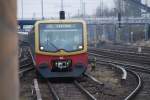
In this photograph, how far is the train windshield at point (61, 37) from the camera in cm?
1916

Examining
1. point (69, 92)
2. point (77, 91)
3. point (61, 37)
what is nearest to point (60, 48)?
point (61, 37)

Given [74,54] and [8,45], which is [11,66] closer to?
[8,45]

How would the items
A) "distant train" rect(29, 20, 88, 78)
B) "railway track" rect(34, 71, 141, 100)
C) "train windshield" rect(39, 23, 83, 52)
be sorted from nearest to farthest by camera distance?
"railway track" rect(34, 71, 141, 100)
"distant train" rect(29, 20, 88, 78)
"train windshield" rect(39, 23, 83, 52)

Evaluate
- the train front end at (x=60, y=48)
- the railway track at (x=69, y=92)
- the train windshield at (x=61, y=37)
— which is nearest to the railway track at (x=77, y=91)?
the railway track at (x=69, y=92)

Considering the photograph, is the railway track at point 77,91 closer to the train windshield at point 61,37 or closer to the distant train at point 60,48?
the distant train at point 60,48

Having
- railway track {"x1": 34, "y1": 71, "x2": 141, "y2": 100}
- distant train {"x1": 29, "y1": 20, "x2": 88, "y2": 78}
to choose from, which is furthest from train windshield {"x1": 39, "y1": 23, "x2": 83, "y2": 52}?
railway track {"x1": 34, "y1": 71, "x2": 141, "y2": 100}

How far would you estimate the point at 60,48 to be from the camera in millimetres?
19156

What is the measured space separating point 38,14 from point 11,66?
11568 cm

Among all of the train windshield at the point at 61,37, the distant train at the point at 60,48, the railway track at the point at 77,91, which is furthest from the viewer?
the train windshield at the point at 61,37

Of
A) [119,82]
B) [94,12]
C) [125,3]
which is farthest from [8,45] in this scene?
[94,12]

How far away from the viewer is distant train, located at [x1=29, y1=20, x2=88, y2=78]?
61.9 ft

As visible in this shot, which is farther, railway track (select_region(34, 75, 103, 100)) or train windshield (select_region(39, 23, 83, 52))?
train windshield (select_region(39, 23, 83, 52))

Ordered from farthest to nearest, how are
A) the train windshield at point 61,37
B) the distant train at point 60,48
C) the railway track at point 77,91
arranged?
the train windshield at point 61,37 < the distant train at point 60,48 < the railway track at point 77,91

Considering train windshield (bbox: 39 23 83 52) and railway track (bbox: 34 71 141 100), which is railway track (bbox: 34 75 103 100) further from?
train windshield (bbox: 39 23 83 52)
